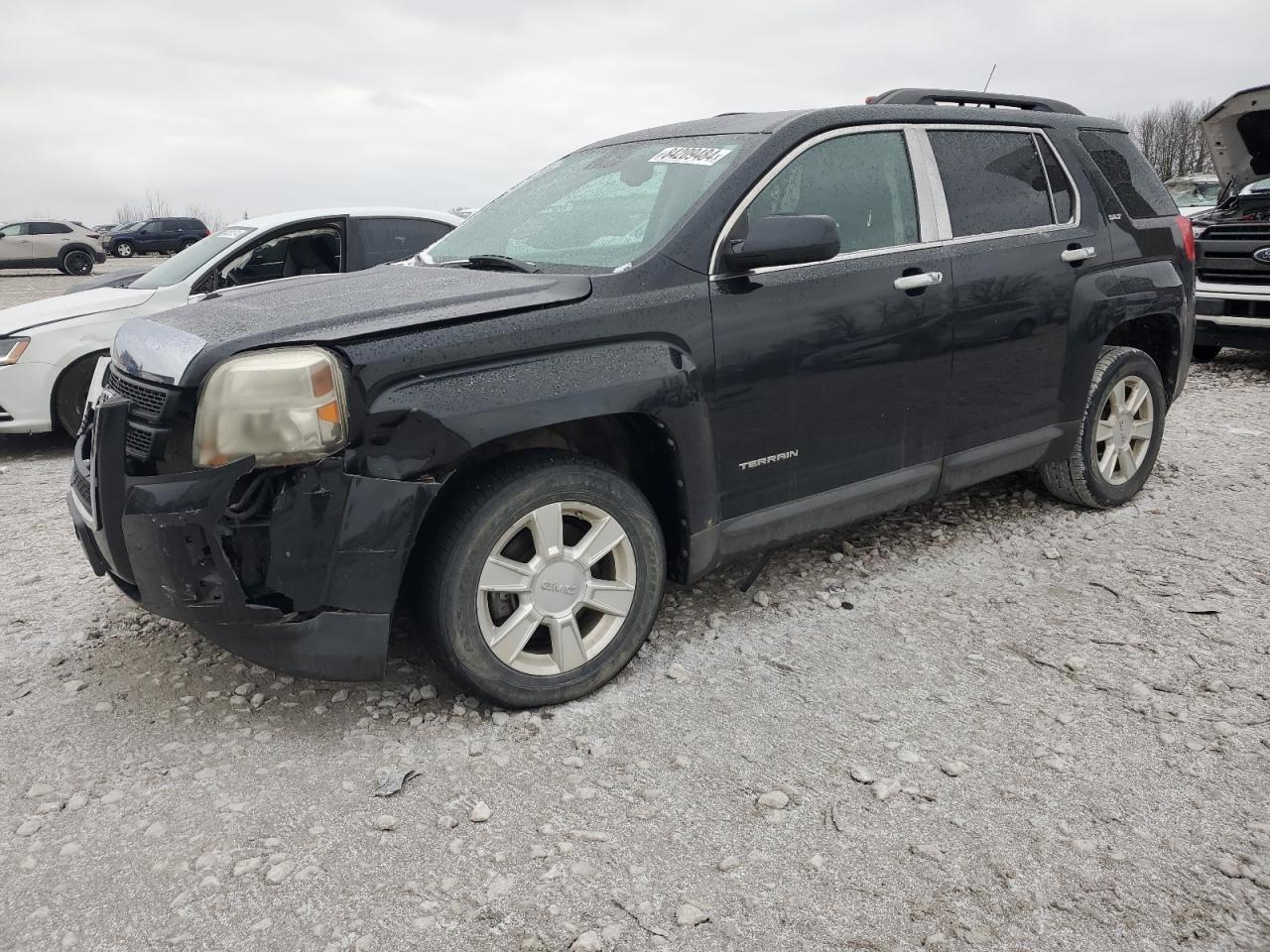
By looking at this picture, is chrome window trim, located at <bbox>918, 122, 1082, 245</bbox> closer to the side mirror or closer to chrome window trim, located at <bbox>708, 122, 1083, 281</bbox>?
chrome window trim, located at <bbox>708, 122, 1083, 281</bbox>

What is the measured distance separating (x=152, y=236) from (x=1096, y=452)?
38.1 meters

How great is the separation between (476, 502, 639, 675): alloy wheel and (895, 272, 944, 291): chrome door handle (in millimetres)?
1448

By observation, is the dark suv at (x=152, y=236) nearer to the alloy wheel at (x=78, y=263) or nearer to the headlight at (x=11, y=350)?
the alloy wheel at (x=78, y=263)

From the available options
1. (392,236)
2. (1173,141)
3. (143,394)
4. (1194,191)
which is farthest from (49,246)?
(1173,141)

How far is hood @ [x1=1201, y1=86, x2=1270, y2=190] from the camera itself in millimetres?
8531

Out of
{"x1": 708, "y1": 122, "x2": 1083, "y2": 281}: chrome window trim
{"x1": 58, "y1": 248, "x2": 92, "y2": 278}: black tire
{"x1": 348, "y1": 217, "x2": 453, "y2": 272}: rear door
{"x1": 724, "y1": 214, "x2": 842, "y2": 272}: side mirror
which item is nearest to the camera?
{"x1": 724, "y1": 214, "x2": 842, "y2": 272}: side mirror

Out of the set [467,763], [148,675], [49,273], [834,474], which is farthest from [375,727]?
[49,273]

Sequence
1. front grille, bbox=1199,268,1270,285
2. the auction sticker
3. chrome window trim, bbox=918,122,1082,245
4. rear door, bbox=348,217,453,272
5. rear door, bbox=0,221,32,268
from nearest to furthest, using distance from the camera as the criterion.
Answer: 1. the auction sticker
2. chrome window trim, bbox=918,122,1082,245
3. rear door, bbox=348,217,453,272
4. front grille, bbox=1199,268,1270,285
5. rear door, bbox=0,221,32,268

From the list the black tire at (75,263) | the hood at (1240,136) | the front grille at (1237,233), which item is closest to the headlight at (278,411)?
the front grille at (1237,233)

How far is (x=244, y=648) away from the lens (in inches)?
109

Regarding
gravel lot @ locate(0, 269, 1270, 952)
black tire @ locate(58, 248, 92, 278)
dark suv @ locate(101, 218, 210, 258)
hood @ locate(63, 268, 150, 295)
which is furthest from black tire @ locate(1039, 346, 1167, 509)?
dark suv @ locate(101, 218, 210, 258)

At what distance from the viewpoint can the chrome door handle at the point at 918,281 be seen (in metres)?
3.63

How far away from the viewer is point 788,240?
3.09m

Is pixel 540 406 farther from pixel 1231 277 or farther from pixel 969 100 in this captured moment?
pixel 1231 277
